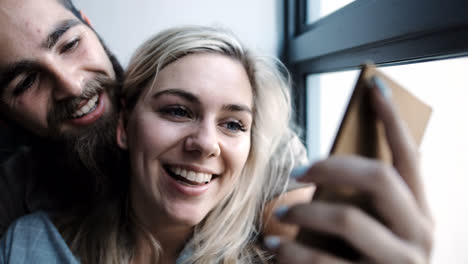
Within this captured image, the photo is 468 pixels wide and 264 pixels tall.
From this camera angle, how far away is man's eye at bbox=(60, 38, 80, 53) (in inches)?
39.6

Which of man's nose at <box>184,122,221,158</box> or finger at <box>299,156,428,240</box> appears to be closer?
finger at <box>299,156,428,240</box>

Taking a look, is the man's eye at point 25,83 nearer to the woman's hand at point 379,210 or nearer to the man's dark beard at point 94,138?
the man's dark beard at point 94,138

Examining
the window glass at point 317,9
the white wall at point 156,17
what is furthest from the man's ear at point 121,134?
the window glass at point 317,9

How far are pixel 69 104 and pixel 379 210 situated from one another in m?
0.92

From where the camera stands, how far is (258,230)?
1.04m

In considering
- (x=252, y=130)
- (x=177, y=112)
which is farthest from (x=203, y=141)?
(x=252, y=130)

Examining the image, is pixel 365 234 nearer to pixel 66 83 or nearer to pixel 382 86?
pixel 382 86

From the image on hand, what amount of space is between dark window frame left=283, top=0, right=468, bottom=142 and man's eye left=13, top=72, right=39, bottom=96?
3.05 ft

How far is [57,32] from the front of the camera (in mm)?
Result: 967

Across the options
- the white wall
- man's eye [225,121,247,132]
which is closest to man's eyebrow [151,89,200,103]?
man's eye [225,121,247,132]

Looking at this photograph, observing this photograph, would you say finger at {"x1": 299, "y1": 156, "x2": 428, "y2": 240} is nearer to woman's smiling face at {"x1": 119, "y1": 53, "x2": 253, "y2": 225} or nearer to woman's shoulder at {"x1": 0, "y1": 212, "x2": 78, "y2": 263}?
woman's smiling face at {"x1": 119, "y1": 53, "x2": 253, "y2": 225}

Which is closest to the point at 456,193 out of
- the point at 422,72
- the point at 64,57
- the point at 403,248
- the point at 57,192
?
the point at 422,72

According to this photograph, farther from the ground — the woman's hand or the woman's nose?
the woman's hand

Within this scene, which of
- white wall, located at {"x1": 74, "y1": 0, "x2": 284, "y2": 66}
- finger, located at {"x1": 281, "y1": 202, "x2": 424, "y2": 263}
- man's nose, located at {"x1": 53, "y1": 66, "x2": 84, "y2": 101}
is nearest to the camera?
finger, located at {"x1": 281, "y1": 202, "x2": 424, "y2": 263}
